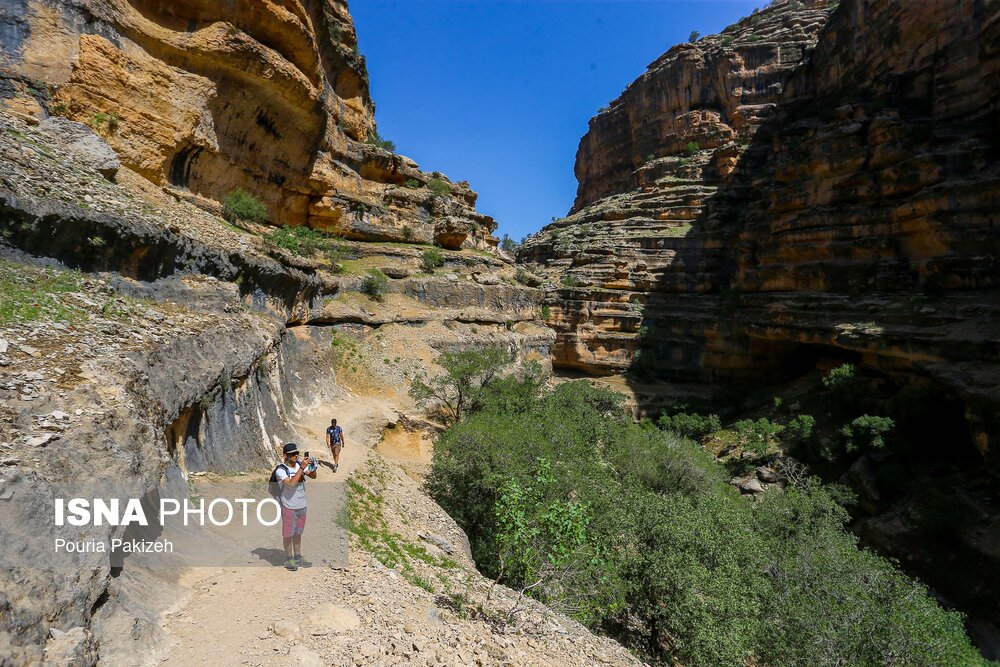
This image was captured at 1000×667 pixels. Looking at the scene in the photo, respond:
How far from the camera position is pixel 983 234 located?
2520 cm

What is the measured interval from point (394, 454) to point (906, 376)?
28.2 metres

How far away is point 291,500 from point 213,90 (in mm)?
17854

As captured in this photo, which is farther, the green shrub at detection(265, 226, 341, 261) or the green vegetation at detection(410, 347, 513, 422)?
the green vegetation at detection(410, 347, 513, 422)

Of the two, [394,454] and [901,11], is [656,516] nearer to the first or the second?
[394,454]

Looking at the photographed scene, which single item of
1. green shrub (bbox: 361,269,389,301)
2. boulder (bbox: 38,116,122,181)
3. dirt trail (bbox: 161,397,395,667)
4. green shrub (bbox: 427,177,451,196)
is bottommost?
dirt trail (bbox: 161,397,395,667)

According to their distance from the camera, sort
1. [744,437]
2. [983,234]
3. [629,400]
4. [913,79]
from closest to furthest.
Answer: [983,234]
[744,437]
[913,79]
[629,400]

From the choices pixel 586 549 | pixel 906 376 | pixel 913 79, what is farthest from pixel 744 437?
pixel 913 79

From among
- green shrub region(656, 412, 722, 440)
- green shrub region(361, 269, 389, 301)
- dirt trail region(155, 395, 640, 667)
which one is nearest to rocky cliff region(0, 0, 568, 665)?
green shrub region(361, 269, 389, 301)

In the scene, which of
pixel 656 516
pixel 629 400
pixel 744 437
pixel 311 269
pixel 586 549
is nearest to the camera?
pixel 586 549

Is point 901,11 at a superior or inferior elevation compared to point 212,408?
superior

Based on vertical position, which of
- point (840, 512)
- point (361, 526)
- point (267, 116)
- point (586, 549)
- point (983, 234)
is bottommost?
point (840, 512)

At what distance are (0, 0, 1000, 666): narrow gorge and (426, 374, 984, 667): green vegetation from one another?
2.88ft

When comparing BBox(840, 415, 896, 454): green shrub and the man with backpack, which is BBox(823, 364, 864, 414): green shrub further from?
the man with backpack

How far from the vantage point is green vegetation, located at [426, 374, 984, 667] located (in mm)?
9844
